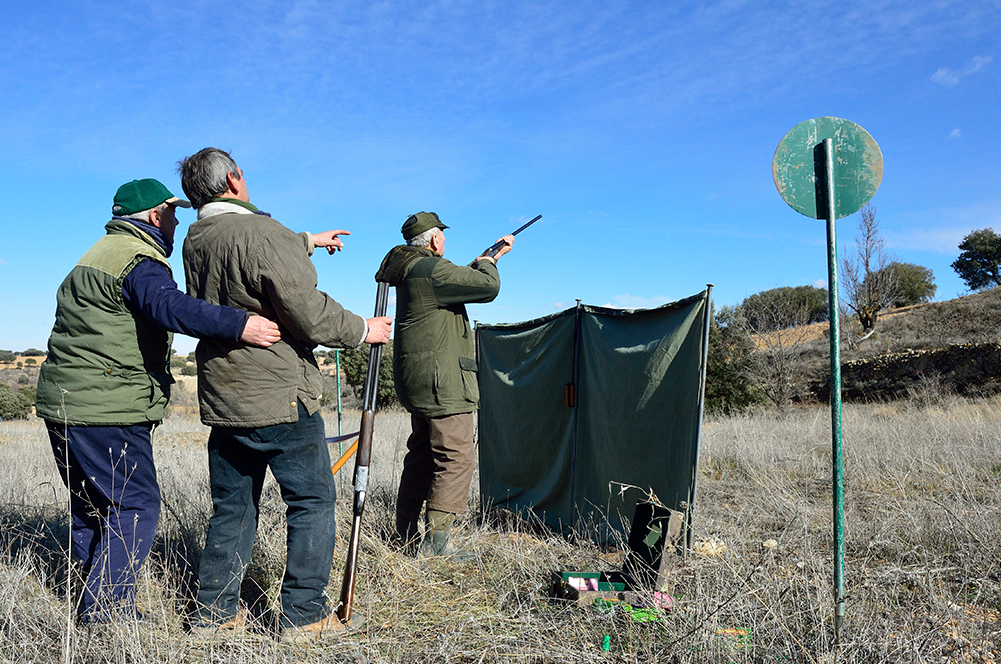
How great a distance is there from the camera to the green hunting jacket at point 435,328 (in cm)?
399

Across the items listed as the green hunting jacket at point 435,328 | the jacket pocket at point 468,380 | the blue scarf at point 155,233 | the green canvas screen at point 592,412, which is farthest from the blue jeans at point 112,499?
the green canvas screen at point 592,412

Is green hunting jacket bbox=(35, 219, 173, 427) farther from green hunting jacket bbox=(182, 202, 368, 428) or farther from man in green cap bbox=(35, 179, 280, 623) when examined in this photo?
green hunting jacket bbox=(182, 202, 368, 428)

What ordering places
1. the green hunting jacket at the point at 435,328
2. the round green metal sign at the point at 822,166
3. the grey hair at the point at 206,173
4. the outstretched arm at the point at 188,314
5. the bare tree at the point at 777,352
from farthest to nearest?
the bare tree at the point at 777,352 → the green hunting jacket at the point at 435,328 → the round green metal sign at the point at 822,166 → the grey hair at the point at 206,173 → the outstretched arm at the point at 188,314

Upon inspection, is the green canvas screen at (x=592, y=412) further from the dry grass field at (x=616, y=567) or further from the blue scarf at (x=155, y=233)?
the blue scarf at (x=155, y=233)

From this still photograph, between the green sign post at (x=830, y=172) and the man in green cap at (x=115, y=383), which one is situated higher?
the green sign post at (x=830, y=172)

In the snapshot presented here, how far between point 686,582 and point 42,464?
296 inches

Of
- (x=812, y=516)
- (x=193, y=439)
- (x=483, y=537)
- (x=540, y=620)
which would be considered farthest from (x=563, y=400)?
(x=193, y=439)

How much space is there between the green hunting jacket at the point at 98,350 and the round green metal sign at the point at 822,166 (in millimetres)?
2965

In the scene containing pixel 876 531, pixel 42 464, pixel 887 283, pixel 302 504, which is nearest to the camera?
pixel 302 504

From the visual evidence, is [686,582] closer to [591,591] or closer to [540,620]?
[591,591]

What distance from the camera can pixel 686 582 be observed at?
133 inches

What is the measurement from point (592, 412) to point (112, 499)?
3.18m

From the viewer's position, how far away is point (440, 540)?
159 inches

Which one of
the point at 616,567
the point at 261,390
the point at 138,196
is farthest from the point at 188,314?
the point at 616,567
